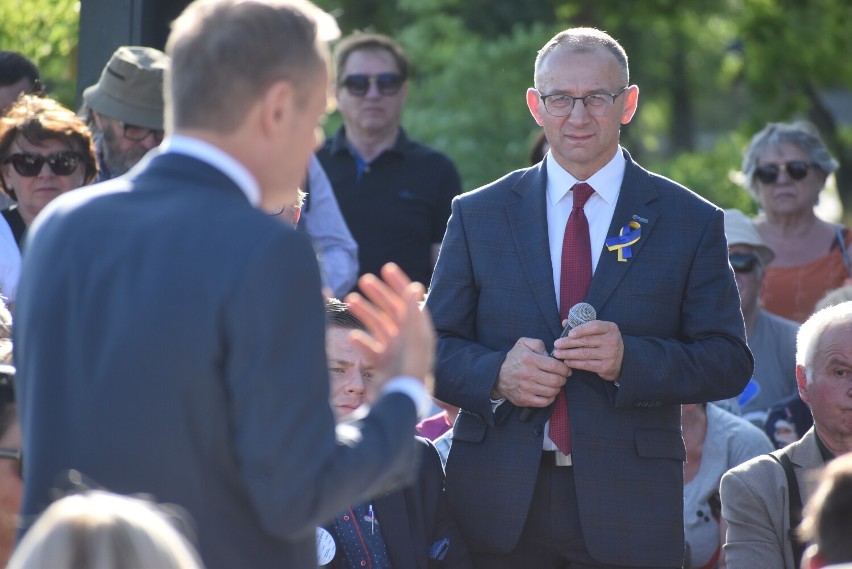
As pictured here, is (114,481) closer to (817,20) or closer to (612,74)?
(612,74)

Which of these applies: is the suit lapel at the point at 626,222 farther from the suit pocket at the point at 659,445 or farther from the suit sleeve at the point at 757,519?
A: the suit sleeve at the point at 757,519

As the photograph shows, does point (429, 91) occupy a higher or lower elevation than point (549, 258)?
lower

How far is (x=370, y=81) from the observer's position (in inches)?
284

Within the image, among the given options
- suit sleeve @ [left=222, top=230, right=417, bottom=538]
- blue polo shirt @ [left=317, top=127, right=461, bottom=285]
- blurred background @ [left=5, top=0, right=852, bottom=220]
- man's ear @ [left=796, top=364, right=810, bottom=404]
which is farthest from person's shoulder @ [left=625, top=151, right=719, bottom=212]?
blurred background @ [left=5, top=0, right=852, bottom=220]

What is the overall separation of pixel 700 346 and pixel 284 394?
2155 mm

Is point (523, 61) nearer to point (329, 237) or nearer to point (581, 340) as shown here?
point (329, 237)

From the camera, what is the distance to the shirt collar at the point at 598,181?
167 inches

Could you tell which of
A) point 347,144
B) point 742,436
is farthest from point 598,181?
point 347,144

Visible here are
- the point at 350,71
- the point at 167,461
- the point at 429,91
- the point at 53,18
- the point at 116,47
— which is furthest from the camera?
the point at 429,91

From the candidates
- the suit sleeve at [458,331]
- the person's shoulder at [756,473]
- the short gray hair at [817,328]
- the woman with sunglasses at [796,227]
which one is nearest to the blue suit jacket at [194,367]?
the suit sleeve at [458,331]

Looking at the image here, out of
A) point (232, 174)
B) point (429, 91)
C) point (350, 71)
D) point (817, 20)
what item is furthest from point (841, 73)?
point (232, 174)

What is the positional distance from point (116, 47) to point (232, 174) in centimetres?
423

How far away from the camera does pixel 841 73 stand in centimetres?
1469

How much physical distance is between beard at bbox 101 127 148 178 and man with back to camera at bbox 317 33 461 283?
1.37 m
